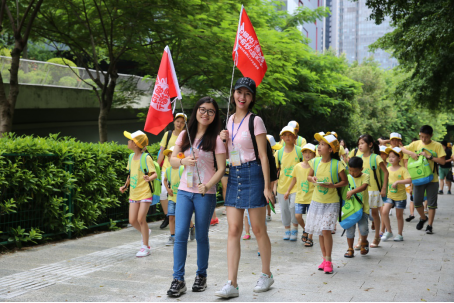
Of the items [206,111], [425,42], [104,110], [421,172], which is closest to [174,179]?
[206,111]

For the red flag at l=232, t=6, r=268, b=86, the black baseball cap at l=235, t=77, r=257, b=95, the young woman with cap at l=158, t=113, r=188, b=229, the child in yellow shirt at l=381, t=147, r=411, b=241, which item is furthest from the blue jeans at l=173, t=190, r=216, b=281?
the child in yellow shirt at l=381, t=147, r=411, b=241

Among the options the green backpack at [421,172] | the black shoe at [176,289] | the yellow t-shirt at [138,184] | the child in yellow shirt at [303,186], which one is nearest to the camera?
the black shoe at [176,289]

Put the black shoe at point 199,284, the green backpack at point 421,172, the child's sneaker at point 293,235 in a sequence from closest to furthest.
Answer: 1. the black shoe at point 199,284
2. the child's sneaker at point 293,235
3. the green backpack at point 421,172

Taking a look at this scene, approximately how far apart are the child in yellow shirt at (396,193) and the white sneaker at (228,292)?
182 inches

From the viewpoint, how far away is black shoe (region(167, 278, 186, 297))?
16.2 feet

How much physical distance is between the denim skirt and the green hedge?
3748mm

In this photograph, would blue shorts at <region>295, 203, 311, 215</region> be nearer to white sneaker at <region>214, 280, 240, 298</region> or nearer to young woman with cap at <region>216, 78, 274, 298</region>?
young woman with cap at <region>216, 78, 274, 298</region>

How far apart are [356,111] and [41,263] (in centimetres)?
2921

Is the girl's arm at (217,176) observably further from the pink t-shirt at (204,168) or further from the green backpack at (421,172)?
the green backpack at (421,172)

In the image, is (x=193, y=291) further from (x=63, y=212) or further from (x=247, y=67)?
(x=63, y=212)

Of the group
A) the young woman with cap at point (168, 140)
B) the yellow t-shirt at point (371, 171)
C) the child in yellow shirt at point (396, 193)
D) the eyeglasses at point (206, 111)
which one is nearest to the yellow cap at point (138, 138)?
the young woman with cap at point (168, 140)

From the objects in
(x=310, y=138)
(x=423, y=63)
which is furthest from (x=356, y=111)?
(x=423, y=63)

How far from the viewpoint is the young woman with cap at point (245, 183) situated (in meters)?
4.99

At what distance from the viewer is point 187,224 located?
5098mm
